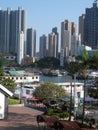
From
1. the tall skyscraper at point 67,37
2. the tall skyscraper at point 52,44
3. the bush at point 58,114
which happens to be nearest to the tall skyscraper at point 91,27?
the tall skyscraper at point 67,37

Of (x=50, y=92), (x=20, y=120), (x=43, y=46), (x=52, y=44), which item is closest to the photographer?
(x=20, y=120)

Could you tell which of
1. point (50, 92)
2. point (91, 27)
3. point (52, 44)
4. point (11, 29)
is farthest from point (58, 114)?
point (11, 29)

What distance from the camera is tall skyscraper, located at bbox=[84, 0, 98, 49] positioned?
165m

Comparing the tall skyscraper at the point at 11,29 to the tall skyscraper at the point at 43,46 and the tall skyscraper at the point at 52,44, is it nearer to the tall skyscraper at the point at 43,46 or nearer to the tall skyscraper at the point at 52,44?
the tall skyscraper at the point at 43,46

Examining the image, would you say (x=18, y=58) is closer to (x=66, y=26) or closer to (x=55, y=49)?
(x=55, y=49)

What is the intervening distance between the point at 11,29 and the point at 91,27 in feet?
142

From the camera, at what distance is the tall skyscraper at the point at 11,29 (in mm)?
186375

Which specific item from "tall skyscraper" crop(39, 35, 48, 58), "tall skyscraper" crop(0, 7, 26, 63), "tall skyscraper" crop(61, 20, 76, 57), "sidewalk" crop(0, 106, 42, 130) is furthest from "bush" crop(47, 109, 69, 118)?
"tall skyscraper" crop(39, 35, 48, 58)

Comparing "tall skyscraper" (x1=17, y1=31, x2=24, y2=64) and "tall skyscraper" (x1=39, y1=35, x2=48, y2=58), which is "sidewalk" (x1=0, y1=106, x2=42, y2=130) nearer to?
"tall skyscraper" (x1=17, y1=31, x2=24, y2=64)

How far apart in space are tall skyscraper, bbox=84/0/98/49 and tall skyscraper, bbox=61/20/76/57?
20.4 feet

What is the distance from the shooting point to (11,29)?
190625mm

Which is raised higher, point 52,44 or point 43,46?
point 43,46

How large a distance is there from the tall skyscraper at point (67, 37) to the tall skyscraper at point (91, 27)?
6.23m

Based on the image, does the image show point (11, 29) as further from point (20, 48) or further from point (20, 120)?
point (20, 120)
